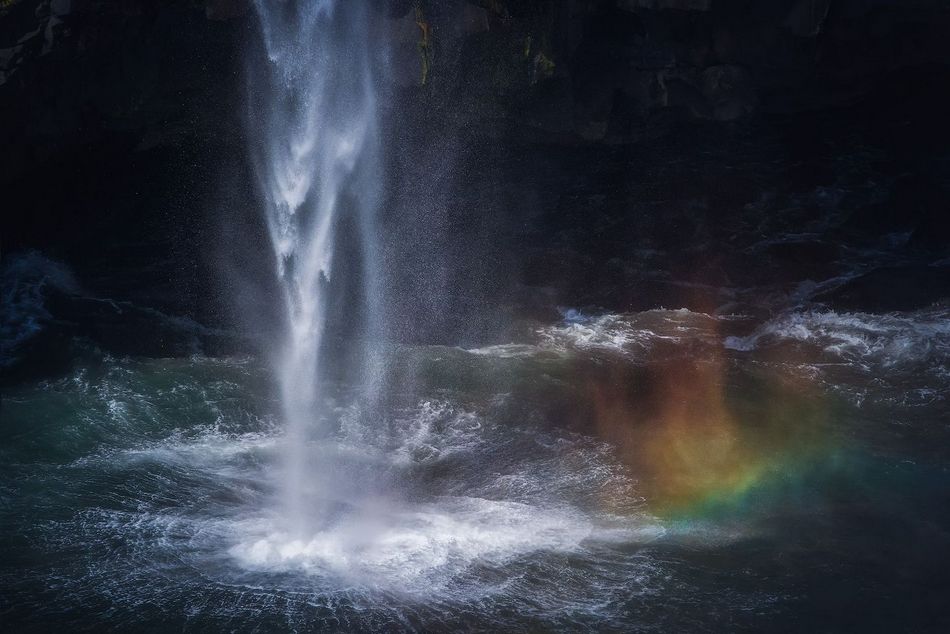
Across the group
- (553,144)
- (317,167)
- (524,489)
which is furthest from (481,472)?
(553,144)

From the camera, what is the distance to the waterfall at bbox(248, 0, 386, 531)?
2005 cm

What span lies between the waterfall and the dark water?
85.1 inches

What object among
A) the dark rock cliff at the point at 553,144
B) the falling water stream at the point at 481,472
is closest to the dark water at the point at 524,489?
the falling water stream at the point at 481,472

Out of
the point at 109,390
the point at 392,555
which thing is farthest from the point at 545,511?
the point at 109,390

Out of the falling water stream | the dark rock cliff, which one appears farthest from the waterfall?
the dark rock cliff

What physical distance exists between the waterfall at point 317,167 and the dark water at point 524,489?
2.16 metres

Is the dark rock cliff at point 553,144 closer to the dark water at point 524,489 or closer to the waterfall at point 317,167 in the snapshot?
the waterfall at point 317,167

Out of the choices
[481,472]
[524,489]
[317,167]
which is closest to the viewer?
[524,489]

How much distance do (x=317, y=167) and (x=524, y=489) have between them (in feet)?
43.0

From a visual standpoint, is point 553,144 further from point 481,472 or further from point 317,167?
point 481,472

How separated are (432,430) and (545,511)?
132 inches

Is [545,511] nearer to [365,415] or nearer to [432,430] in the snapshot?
[432,430]

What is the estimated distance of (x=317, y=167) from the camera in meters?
23.5

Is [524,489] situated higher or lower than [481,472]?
lower
